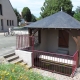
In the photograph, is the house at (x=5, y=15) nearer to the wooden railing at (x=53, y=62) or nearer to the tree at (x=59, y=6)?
the tree at (x=59, y=6)

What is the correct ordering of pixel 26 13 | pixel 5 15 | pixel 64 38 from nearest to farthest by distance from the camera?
pixel 64 38
pixel 5 15
pixel 26 13

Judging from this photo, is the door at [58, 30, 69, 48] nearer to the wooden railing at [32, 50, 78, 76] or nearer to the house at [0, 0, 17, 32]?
the wooden railing at [32, 50, 78, 76]

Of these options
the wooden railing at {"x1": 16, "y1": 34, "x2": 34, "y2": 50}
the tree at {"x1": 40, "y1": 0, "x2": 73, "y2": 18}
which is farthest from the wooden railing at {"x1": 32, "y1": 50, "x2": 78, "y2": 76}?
the tree at {"x1": 40, "y1": 0, "x2": 73, "y2": 18}

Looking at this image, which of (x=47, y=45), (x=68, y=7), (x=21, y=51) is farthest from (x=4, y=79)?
(x=68, y=7)

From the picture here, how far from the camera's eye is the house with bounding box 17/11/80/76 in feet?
31.7

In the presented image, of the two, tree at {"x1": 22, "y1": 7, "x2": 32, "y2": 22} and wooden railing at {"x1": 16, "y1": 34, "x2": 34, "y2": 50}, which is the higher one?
tree at {"x1": 22, "y1": 7, "x2": 32, "y2": 22}

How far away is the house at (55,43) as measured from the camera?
9.67 metres

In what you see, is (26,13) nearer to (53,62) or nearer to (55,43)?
(55,43)

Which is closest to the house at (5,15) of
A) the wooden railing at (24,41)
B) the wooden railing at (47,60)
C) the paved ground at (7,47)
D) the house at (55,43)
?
the paved ground at (7,47)

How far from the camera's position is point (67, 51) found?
12.5 meters

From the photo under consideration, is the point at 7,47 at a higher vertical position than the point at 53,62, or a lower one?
higher

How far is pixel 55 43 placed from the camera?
13422mm

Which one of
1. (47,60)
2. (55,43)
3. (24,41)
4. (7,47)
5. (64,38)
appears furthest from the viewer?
(55,43)

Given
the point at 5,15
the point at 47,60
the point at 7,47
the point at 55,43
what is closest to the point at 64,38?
the point at 55,43
